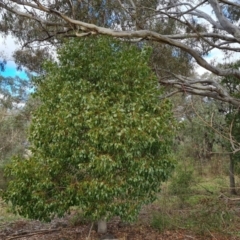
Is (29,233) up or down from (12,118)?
down

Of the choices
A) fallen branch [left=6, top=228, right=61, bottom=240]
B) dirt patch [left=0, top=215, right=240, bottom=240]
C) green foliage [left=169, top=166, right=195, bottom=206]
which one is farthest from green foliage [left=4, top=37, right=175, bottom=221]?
green foliage [left=169, top=166, right=195, bottom=206]

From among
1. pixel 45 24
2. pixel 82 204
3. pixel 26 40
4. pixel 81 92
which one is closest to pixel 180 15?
pixel 45 24

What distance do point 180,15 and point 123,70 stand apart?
4.06 meters

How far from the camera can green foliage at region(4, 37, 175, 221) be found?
4945 mm

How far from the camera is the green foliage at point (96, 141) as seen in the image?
4.95 metres

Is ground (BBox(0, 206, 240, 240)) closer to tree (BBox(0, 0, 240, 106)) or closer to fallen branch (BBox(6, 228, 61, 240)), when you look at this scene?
fallen branch (BBox(6, 228, 61, 240))

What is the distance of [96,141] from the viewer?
488cm

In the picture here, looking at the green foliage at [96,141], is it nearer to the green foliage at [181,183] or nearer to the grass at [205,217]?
the grass at [205,217]

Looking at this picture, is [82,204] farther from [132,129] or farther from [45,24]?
[45,24]

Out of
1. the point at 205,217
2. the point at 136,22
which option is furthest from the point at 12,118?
the point at 205,217

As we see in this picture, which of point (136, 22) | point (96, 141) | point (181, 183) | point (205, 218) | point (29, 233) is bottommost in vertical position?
point (29, 233)

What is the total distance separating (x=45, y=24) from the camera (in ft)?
25.3

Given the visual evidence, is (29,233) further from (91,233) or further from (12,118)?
(12,118)

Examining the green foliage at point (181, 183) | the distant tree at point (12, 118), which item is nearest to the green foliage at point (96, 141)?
the green foliage at point (181, 183)
